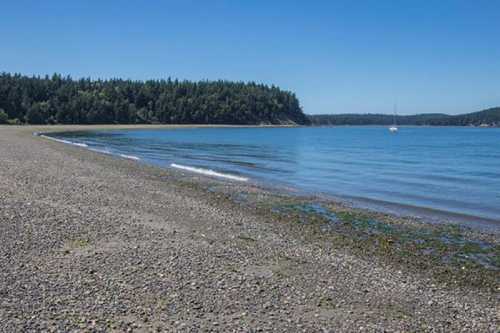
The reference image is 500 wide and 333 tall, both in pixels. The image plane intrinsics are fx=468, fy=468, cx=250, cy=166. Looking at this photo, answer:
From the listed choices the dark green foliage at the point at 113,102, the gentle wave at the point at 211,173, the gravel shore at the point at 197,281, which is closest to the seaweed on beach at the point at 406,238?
the gravel shore at the point at 197,281

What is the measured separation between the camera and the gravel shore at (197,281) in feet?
21.3

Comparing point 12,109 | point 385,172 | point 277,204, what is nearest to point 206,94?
point 12,109

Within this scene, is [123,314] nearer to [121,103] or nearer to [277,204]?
[277,204]

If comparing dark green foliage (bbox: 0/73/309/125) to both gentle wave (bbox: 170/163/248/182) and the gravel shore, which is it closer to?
gentle wave (bbox: 170/163/248/182)

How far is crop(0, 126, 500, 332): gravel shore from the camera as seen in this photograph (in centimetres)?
648

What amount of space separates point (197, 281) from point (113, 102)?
159 metres

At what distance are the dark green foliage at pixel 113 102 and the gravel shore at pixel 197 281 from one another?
136m

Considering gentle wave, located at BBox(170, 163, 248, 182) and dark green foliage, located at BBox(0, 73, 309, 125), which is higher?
dark green foliage, located at BBox(0, 73, 309, 125)

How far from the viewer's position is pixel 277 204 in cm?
1733

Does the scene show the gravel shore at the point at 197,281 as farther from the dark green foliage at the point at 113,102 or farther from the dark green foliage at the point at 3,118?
the dark green foliage at the point at 113,102

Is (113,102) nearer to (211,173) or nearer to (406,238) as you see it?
(211,173)

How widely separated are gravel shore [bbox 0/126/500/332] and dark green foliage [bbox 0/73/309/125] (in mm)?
135638

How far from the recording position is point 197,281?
7.86m

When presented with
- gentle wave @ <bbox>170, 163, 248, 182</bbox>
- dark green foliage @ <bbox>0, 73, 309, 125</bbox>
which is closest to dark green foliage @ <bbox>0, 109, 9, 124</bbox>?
dark green foliage @ <bbox>0, 73, 309, 125</bbox>
